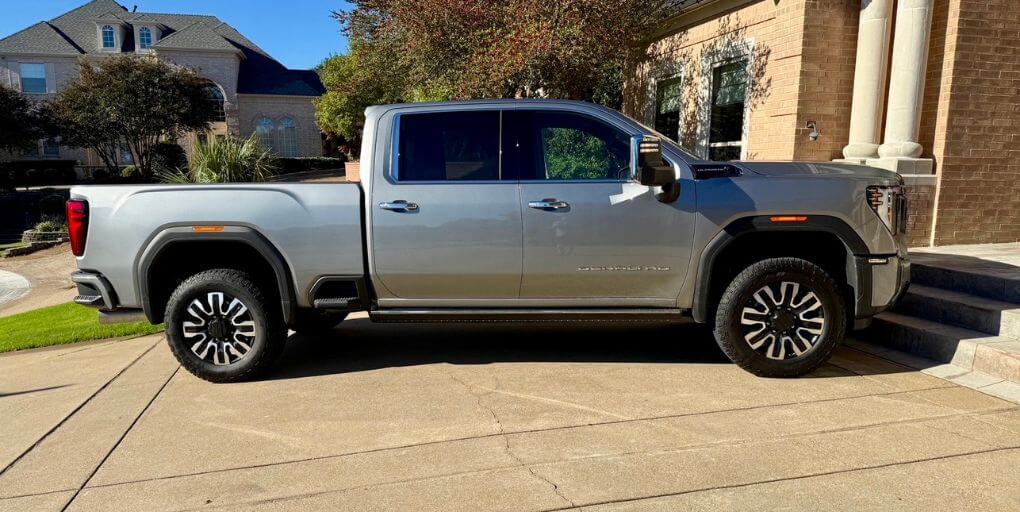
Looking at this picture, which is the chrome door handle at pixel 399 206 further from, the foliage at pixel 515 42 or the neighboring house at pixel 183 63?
the neighboring house at pixel 183 63

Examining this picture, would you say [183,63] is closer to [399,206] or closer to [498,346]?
[498,346]

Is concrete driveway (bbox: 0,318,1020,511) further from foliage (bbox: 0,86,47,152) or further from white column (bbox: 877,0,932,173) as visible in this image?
foliage (bbox: 0,86,47,152)

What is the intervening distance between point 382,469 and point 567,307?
6.19 feet

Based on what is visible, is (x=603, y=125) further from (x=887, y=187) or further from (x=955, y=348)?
(x=955, y=348)

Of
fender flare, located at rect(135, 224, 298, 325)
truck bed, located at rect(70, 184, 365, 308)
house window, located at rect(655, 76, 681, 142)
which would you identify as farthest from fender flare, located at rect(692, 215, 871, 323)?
house window, located at rect(655, 76, 681, 142)

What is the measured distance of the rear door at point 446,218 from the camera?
4.58m

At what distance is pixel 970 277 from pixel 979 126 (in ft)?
9.75

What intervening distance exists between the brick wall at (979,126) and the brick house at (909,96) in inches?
0.5

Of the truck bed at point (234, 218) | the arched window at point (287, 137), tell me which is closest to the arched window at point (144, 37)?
the arched window at point (287, 137)

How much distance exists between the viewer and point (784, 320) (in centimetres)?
457

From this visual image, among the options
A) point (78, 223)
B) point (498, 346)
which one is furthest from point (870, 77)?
point (78, 223)

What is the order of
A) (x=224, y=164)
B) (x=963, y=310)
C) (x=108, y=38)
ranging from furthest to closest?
(x=108, y=38) < (x=224, y=164) < (x=963, y=310)

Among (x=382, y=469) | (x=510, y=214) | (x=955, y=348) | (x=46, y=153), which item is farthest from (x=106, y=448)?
(x=46, y=153)

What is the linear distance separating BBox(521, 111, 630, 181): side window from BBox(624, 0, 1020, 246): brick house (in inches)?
181
